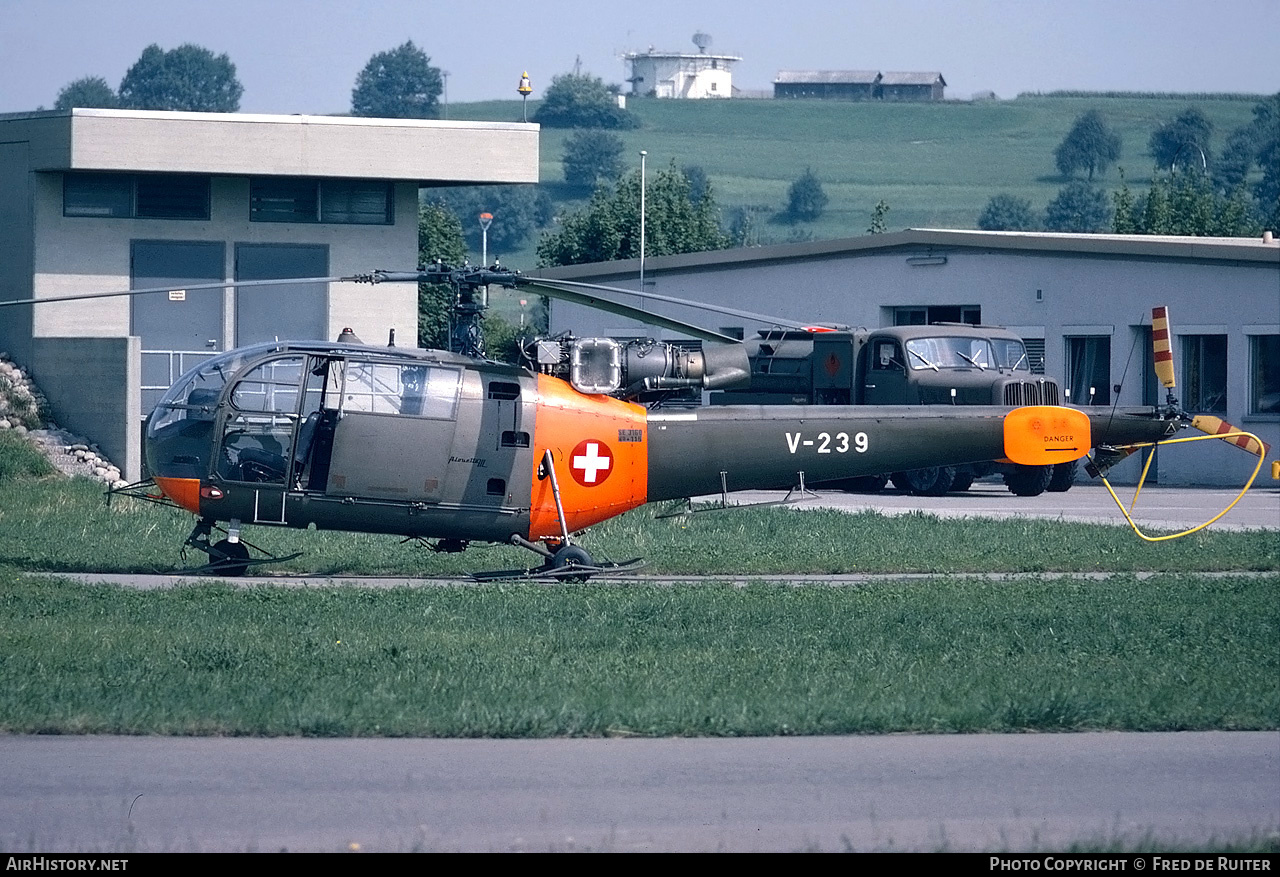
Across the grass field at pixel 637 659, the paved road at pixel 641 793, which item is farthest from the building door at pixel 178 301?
the paved road at pixel 641 793

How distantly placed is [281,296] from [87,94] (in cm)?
15364

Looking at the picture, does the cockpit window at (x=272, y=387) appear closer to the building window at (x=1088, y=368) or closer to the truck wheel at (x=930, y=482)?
the truck wheel at (x=930, y=482)

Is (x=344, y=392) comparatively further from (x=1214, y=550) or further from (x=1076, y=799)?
(x=1214, y=550)

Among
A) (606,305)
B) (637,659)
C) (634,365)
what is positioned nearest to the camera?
(637,659)

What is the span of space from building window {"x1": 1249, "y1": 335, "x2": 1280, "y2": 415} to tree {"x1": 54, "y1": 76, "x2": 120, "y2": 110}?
151 metres

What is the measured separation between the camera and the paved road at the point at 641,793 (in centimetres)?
595

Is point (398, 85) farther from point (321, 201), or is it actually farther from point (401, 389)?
point (401, 389)

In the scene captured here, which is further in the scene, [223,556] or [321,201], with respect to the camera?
[321,201]

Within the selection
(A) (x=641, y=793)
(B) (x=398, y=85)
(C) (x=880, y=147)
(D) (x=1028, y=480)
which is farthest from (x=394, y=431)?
(B) (x=398, y=85)

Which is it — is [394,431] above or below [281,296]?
below

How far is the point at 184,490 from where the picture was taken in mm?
13219

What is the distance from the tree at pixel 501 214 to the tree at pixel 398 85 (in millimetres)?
42304

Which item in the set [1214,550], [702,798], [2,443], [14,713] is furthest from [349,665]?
[2,443]

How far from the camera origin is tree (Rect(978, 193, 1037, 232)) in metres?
117
